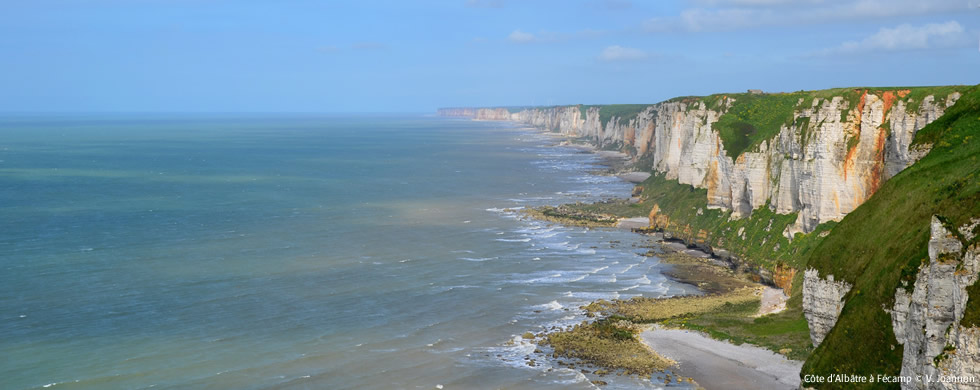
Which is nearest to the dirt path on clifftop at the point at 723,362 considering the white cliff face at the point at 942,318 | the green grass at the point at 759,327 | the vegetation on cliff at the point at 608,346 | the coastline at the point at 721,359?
the coastline at the point at 721,359

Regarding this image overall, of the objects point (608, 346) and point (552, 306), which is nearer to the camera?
point (608, 346)

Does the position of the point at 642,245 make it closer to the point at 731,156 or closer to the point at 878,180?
the point at 731,156

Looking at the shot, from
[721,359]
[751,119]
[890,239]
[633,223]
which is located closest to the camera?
[890,239]

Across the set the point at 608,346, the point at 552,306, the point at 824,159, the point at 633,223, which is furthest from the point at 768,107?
the point at 608,346

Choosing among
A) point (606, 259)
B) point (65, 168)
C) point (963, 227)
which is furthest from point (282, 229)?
point (65, 168)

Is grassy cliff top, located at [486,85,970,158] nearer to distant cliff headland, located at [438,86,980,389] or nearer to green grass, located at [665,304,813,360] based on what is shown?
distant cliff headland, located at [438,86,980,389]

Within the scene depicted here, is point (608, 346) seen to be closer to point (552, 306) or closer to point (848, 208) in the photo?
point (552, 306)
